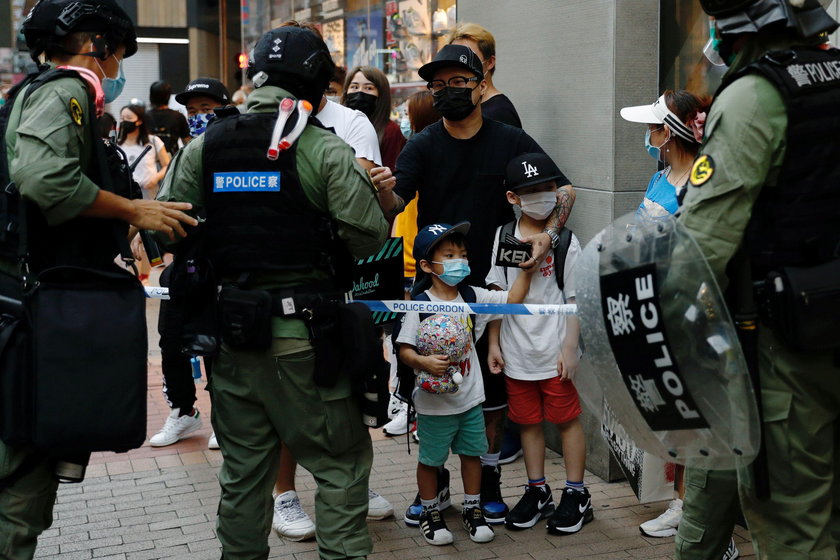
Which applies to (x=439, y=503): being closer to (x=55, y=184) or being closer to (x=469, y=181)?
(x=469, y=181)

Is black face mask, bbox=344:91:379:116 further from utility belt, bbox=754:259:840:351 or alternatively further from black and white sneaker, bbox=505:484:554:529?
utility belt, bbox=754:259:840:351

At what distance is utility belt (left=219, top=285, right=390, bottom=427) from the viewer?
12.7ft

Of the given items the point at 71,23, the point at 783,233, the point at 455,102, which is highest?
the point at 71,23

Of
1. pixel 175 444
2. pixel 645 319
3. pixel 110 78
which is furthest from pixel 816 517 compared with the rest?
pixel 175 444

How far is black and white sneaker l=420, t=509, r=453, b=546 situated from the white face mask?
4.82 ft

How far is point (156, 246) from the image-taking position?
4.30 metres

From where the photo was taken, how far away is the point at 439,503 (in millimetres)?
5250

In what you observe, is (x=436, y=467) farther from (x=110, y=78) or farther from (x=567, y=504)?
(x=110, y=78)

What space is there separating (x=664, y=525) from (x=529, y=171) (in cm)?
177

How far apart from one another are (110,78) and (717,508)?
270 cm

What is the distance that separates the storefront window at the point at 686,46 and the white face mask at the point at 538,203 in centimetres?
117

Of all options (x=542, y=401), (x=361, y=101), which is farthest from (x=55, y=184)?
(x=361, y=101)

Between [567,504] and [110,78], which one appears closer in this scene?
[110,78]

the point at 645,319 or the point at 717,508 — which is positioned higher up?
the point at 645,319
